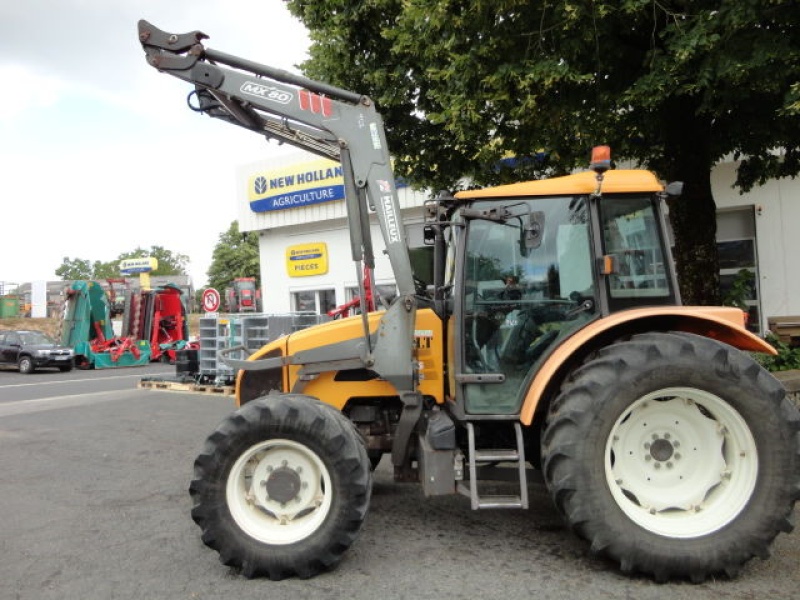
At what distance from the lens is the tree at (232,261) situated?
5562 centimetres

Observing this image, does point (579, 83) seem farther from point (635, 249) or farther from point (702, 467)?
point (702, 467)

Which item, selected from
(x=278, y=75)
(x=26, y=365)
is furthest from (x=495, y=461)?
(x=26, y=365)

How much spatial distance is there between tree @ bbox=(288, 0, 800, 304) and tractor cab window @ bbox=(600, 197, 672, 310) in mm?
2629

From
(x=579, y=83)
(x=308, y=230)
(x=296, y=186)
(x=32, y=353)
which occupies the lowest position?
(x=32, y=353)

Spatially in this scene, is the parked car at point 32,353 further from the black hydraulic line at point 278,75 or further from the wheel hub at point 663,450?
the wheel hub at point 663,450

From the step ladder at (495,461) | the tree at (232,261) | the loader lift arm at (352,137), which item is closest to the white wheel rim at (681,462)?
the step ladder at (495,461)

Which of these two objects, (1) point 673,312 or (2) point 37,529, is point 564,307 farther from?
(2) point 37,529

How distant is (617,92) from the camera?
7812 mm

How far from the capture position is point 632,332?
4.01 meters

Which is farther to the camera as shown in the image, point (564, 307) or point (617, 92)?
point (617, 92)

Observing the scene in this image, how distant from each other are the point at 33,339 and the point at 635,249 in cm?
2348

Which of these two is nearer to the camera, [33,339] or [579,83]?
[579,83]

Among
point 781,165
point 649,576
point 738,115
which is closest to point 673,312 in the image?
point 649,576

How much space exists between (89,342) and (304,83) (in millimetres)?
20864
